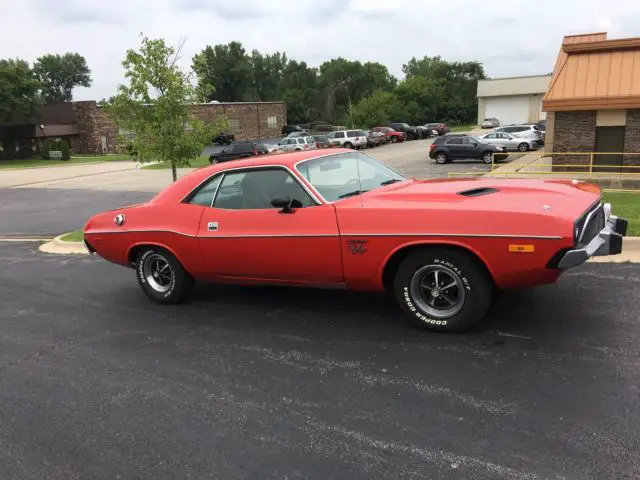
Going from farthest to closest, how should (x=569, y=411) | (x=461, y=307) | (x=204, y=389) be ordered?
(x=461, y=307) < (x=204, y=389) < (x=569, y=411)

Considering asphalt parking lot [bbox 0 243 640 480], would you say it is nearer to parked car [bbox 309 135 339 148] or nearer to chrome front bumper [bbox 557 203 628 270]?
chrome front bumper [bbox 557 203 628 270]

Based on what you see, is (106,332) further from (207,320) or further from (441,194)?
(441,194)

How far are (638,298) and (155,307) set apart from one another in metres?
4.86

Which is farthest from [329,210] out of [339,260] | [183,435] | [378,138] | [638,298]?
[378,138]

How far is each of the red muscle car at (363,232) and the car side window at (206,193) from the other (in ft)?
0.04

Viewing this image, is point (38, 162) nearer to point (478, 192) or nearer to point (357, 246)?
point (357, 246)

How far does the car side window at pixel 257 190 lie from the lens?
5258mm

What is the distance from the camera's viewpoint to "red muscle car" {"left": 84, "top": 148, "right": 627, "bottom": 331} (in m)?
4.38

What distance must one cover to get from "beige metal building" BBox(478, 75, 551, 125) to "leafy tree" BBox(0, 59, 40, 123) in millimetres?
54629

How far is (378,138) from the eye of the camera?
4891 centimetres

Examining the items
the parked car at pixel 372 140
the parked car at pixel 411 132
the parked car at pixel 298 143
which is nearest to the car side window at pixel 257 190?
the parked car at pixel 298 143

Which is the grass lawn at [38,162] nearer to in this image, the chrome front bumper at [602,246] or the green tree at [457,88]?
the chrome front bumper at [602,246]

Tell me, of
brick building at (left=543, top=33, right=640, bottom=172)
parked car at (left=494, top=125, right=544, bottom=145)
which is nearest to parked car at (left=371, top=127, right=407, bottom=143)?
parked car at (left=494, top=125, right=544, bottom=145)

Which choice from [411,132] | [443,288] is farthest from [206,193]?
[411,132]
